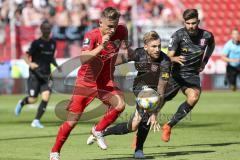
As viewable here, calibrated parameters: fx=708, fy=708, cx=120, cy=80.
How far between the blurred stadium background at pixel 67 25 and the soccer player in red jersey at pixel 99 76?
18822mm

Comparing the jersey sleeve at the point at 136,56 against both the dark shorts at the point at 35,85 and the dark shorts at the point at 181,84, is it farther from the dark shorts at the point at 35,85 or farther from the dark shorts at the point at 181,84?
the dark shorts at the point at 35,85

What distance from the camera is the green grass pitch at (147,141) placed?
36.7 ft

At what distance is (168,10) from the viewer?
34.1 meters

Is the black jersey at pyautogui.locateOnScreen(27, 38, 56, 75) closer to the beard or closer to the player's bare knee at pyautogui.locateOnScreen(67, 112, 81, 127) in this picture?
the beard

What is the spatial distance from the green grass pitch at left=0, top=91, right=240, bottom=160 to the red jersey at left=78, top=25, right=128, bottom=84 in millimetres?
1256

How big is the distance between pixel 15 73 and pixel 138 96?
19251 millimetres

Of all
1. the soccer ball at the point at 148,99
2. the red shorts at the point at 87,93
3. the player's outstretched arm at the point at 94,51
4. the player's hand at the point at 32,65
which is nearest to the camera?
the player's outstretched arm at the point at 94,51

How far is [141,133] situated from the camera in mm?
11031

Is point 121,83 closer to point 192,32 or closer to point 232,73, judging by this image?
point 192,32

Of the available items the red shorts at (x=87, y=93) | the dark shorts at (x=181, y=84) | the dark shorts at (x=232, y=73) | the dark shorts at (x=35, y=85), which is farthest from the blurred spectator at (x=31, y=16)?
the red shorts at (x=87, y=93)

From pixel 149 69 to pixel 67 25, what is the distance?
20.2 meters

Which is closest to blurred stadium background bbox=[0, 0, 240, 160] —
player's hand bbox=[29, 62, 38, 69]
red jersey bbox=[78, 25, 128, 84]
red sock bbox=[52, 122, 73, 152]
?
red sock bbox=[52, 122, 73, 152]

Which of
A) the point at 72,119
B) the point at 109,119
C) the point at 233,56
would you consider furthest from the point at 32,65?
the point at 233,56

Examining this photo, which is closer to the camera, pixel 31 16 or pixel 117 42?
pixel 117 42
